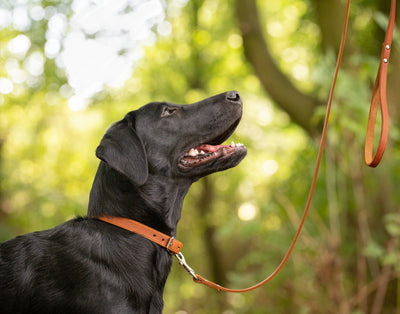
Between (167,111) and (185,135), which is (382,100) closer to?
(185,135)

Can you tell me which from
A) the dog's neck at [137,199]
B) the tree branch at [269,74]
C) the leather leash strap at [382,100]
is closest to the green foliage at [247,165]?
the tree branch at [269,74]

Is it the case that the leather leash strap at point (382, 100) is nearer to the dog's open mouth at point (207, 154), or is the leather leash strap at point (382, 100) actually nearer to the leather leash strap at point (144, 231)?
the dog's open mouth at point (207, 154)

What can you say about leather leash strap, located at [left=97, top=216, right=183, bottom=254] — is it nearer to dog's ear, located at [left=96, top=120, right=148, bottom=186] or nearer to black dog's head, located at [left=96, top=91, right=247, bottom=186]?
dog's ear, located at [left=96, top=120, right=148, bottom=186]

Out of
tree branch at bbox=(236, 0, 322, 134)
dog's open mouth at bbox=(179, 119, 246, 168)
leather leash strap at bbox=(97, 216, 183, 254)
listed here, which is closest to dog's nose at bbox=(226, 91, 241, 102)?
dog's open mouth at bbox=(179, 119, 246, 168)

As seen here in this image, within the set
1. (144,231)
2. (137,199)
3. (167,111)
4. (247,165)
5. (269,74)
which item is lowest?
(247,165)

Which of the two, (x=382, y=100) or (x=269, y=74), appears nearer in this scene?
(x=382, y=100)

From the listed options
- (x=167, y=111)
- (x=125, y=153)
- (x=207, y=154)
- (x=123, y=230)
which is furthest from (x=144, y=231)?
(x=167, y=111)

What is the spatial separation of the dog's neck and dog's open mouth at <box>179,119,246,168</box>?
0.17 meters

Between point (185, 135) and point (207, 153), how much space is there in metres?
0.20

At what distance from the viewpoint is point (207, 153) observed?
Answer: 9.65 feet

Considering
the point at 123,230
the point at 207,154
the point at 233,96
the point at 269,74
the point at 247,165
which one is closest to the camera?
the point at 123,230

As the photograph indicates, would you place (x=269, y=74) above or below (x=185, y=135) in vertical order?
above

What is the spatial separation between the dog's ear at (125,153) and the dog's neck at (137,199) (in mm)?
107

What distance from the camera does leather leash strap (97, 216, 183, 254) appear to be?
8.44 feet
